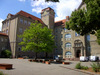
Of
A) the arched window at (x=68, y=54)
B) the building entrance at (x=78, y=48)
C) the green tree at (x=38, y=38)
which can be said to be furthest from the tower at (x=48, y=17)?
the green tree at (x=38, y=38)

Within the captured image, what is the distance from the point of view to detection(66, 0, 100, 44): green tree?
12.9 meters

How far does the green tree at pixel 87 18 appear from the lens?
12.9 m

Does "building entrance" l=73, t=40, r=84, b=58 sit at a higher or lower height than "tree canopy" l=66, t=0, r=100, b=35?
lower

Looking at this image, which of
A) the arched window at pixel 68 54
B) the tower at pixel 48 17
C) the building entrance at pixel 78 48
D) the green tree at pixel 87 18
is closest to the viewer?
the green tree at pixel 87 18

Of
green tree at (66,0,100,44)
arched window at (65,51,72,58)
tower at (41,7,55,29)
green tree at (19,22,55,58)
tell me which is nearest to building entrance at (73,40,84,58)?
arched window at (65,51,72,58)

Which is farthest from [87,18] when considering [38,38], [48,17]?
[48,17]

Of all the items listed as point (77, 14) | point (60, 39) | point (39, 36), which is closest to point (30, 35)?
point (39, 36)

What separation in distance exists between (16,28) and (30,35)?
20.5m

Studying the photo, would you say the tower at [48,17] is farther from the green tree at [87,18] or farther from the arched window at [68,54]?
the green tree at [87,18]

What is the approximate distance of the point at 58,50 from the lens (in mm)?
55500

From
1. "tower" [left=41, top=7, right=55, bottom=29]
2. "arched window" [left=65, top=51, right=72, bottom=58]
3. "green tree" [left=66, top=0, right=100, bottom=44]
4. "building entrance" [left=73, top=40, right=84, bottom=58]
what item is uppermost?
"tower" [left=41, top=7, right=55, bottom=29]

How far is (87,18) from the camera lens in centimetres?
1352

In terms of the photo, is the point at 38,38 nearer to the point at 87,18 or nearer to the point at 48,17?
the point at 87,18

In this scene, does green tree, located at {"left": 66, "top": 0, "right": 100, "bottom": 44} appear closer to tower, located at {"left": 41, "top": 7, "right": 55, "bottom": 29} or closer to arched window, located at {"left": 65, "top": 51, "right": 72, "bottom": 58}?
arched window, located at {"left": 65, "top": 51, "right": 72, "bottom": 58}
